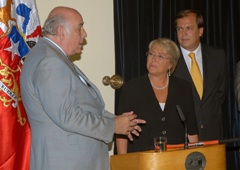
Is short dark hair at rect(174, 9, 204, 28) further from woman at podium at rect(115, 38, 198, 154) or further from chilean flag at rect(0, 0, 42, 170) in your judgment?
chilean flag at rect(0, 0, 42, 170)

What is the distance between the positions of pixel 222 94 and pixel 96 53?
4.03 feet

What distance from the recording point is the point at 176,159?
2508mm

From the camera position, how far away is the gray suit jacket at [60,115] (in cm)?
252

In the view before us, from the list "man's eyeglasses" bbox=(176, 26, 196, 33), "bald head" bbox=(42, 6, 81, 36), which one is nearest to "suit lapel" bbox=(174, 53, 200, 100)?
"man's eyeglasses" bbox=(176, 26, 196, 33)

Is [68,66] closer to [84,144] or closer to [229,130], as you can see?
[84,144]

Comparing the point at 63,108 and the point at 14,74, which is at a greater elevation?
the point at 14,74

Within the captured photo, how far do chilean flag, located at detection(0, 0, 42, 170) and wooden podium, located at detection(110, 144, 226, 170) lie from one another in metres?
0.91

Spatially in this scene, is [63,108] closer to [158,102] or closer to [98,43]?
[158,102]

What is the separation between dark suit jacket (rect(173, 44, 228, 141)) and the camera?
4.09 m

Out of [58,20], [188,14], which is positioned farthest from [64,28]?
[188,14]

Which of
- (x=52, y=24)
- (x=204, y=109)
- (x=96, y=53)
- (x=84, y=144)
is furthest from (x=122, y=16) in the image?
(x=84, y=144)

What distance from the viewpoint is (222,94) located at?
170 inches

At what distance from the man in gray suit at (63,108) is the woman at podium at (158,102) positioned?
0.72m

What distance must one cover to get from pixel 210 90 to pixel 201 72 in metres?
0.18
